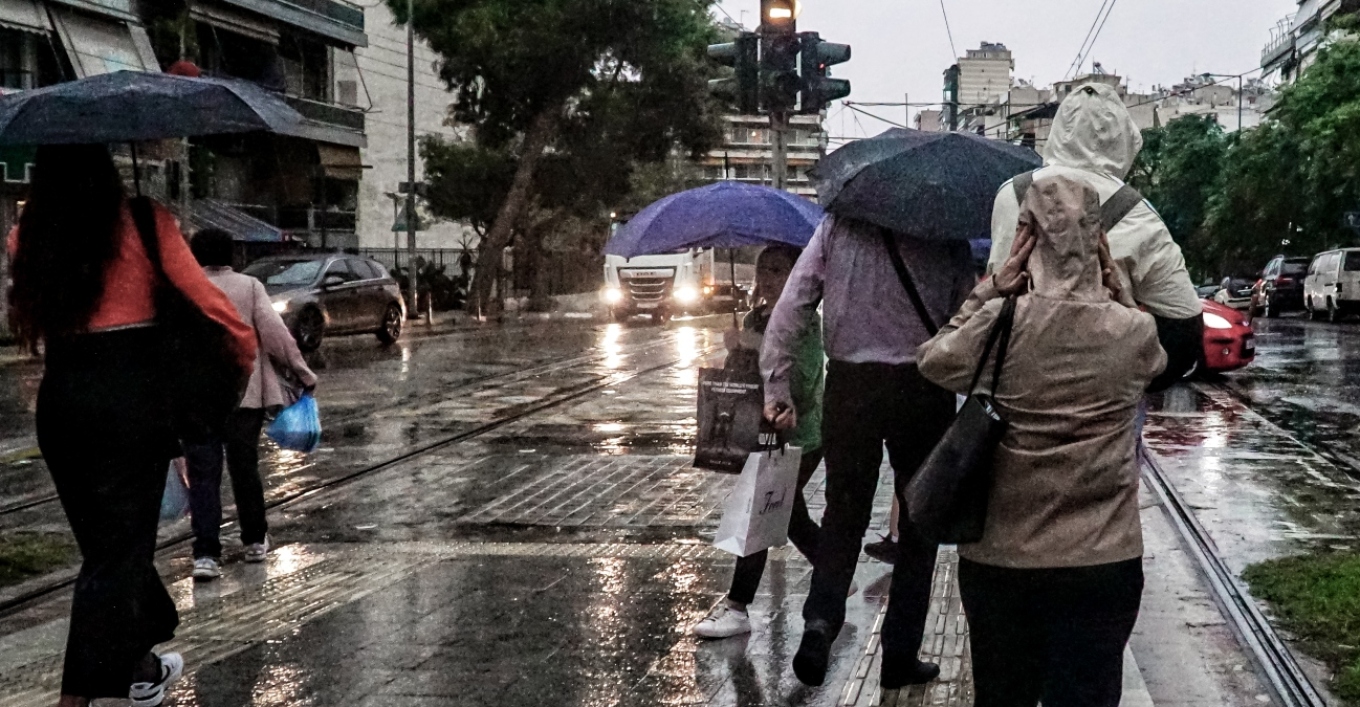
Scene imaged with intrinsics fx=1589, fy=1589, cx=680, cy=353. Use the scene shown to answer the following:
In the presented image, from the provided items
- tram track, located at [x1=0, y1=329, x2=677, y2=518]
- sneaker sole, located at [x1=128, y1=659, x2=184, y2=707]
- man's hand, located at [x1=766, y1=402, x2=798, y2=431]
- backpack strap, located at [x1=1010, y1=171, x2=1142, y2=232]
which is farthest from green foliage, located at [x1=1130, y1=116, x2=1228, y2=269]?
sneaker sole, located at [x1=128, y1=659, x2=184, y2=707]

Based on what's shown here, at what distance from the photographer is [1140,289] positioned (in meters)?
4.08

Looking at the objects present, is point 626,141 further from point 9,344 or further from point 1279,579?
point 1279,579

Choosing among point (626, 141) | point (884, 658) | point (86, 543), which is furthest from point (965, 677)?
point (626, 141)

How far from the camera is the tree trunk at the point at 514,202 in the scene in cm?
3997

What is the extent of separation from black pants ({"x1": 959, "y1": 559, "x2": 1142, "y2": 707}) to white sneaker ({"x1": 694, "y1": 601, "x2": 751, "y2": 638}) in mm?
2502

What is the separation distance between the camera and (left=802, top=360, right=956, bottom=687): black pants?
199 inches

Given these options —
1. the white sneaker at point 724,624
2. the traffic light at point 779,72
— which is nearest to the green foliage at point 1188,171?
the traffic light at point 779,72

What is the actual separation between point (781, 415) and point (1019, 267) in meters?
2.02

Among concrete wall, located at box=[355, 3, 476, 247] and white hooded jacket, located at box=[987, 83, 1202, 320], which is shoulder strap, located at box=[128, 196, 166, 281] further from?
concrete wall, located at box=[355, 3, 476, 247]

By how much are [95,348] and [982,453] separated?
2557 mm

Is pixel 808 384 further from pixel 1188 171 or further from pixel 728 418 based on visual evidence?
pixel 1188 171

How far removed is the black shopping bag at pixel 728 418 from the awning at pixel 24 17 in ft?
80.3

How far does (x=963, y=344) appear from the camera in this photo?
11.4 feet

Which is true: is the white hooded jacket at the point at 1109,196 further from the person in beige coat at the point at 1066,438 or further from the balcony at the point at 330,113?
the balcony at the point at 330,113
